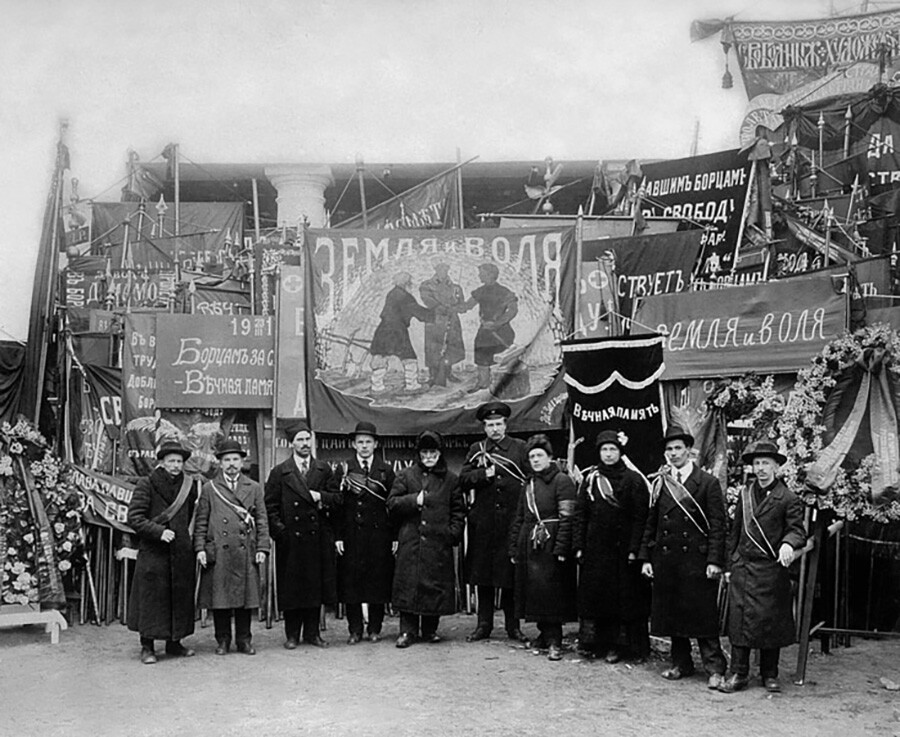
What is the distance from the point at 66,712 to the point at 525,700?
10.1ft

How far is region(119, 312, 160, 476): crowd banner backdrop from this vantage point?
11.5 m

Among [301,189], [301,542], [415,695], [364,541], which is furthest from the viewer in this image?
[301,189]

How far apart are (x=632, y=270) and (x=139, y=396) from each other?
553 cm

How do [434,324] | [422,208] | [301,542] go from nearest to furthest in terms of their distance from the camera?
[301,542] → [434,324] → [422,208]

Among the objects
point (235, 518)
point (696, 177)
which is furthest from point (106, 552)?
point (696, 177)

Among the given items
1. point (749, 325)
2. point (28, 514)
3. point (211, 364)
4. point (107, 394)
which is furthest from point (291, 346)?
→ point (749, 325)

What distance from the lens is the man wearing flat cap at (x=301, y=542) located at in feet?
30.3

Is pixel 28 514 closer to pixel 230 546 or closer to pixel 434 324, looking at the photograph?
pixel 230 546

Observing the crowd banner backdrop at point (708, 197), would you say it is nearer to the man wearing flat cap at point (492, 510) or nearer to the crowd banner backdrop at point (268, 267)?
the man wearing flat cap at point (492, 510)

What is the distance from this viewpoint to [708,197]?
13656 millimetres

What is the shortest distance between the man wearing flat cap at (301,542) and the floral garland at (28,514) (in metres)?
2.31

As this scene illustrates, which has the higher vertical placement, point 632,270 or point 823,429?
point 632,270

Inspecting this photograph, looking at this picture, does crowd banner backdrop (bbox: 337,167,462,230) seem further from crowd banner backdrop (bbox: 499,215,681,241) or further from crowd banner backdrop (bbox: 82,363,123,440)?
crowd banner backdrop (bbox: 82,363,123,440)

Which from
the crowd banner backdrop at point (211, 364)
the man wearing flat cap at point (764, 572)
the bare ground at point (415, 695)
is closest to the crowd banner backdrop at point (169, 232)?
the crowd banner backdrop at point (211, 364)
